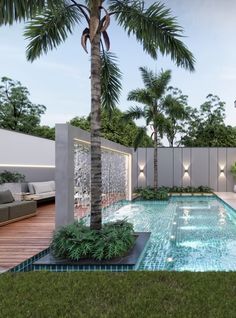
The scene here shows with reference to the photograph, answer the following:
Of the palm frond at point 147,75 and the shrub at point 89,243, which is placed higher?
the palm frond at point 147,75

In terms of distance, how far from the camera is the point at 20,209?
947cm

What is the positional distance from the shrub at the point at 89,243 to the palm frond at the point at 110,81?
3.31 metres

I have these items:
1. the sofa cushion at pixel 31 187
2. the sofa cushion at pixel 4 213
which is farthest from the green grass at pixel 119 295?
the sofa cushion at pixel 31 187

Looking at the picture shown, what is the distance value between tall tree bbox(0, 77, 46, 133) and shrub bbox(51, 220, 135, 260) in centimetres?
2505

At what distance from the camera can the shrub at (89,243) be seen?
5492 mm

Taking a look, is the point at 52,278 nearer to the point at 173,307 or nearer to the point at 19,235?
the point at 173,307

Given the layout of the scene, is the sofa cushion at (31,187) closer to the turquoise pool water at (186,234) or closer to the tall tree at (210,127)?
the turquoise pool water at (186,234)

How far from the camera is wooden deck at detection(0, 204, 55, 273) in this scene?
5586mm

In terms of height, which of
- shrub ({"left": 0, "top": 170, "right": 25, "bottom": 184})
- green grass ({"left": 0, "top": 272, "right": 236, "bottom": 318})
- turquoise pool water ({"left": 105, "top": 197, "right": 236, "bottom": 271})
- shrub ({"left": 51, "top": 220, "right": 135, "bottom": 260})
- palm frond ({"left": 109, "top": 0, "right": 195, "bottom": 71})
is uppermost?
palm frond ({"left": 109, "top": 0, "right": 195, "bottom": 71})

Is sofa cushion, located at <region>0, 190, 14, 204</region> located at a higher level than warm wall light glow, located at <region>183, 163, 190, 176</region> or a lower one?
lower

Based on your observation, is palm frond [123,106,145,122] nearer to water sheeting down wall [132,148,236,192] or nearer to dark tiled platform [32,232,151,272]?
water sheeting down wall [132,148,236,192]

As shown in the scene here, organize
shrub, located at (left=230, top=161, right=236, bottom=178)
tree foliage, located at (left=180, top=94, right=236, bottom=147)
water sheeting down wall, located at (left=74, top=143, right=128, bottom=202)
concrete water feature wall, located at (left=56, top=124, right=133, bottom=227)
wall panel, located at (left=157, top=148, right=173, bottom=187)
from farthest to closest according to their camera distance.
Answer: tree foliage, located at (left=180, top=94, right=236, bottom=147) → wall panel, located at (left=157, top=148, right=173, bottom=187) → shrub, located at (left=230, top=161, right=236, bottom=178) → water sheeting down wall, located at (left=74, top=143, right=128, bottom=202) → concrete water feature wall, located at (left=56, top=124, right=133, bottom=227)

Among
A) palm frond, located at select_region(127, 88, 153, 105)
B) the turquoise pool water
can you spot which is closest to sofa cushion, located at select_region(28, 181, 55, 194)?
the turquoise pool water

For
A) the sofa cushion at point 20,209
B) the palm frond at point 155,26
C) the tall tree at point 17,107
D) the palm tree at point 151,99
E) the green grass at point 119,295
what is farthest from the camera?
the tall tree at point 17,107
